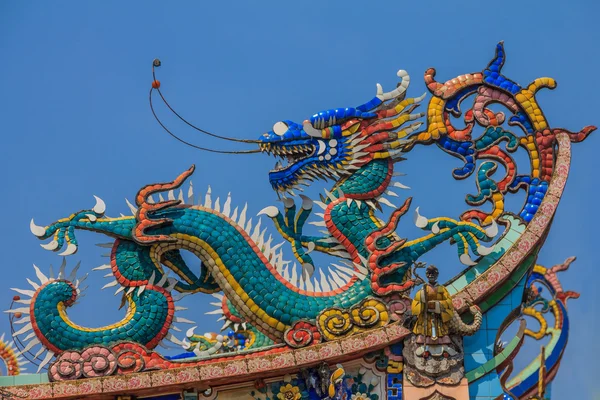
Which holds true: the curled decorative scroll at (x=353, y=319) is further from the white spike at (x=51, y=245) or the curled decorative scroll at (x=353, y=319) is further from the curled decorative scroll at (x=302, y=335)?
the white spike at (x=51, y=245)

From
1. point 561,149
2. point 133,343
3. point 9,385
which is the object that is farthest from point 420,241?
point 9,385

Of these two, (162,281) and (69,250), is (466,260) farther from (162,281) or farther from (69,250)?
(69,250)

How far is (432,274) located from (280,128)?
3049mm

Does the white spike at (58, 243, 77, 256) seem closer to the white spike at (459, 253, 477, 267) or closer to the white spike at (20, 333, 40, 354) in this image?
the white spike at (20, 333, 40, 354)

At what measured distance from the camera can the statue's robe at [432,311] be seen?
57.1ft

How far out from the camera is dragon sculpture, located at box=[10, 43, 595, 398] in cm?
1794

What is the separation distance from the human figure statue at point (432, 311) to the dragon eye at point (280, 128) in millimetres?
2894

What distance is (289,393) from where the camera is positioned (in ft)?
57.9

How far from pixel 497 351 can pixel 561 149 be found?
8.75 ft

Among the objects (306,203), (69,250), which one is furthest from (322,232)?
(69,250)

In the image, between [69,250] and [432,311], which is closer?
[432,311]

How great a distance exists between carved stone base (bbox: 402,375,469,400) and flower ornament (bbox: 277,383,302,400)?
1250 mm

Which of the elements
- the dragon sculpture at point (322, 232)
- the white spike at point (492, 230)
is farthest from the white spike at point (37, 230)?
the white spike at point (492, 230)

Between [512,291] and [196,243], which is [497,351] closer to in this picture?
[512,291]
